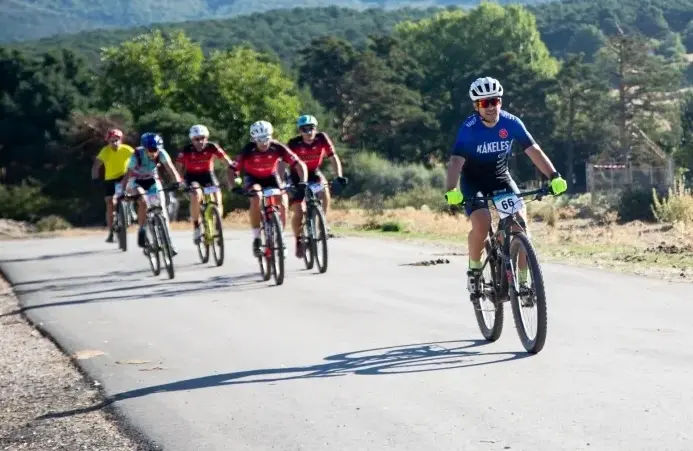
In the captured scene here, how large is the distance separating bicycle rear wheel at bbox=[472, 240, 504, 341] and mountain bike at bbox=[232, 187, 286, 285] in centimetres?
523

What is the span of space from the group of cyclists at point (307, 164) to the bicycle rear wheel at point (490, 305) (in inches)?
4.2

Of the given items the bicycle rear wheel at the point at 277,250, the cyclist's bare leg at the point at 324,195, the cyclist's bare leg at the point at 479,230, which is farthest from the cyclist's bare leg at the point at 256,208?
the cyclist's bare leg at the point at 479,230

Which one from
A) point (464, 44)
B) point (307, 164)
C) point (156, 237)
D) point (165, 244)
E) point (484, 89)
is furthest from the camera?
point (464, 44)

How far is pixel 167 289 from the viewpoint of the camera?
48.9 ft

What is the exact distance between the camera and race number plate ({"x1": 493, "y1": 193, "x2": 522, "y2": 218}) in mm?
8898

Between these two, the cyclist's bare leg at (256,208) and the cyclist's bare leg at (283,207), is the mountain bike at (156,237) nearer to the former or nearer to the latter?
the cyclist's bare leg at (256,208)

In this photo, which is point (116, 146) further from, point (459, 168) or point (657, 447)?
point (657, 447)

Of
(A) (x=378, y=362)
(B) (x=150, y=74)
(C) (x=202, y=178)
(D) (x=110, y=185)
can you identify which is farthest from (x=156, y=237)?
(B) (x=150, y=74)

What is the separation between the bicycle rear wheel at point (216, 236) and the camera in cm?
1725

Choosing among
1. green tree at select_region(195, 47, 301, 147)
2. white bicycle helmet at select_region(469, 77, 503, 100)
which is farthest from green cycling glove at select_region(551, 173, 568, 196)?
green tree at select_region(195, 47, 301, 147)

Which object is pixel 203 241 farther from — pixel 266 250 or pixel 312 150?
pixel 266 250

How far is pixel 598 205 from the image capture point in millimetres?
43781

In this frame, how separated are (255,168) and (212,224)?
2376 millimetres

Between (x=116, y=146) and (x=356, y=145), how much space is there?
2741 inches
